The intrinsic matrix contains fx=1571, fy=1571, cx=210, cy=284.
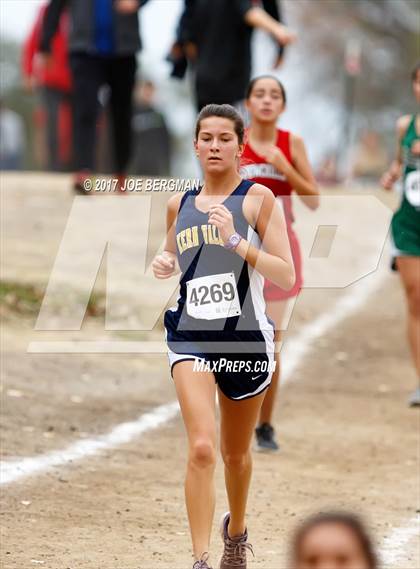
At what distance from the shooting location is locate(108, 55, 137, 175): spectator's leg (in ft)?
47.5

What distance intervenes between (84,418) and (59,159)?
11.4m

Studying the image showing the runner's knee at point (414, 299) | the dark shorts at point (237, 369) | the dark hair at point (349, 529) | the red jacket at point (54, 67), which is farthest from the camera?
the red jacket at point (54, 67)

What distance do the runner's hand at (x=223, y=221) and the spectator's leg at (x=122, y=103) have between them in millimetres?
8488

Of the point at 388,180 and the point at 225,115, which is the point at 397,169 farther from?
the point at 225,115

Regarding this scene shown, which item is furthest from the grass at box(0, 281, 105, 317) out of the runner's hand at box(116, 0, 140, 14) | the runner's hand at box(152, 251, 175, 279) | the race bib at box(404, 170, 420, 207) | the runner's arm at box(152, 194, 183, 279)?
the runner's hand at box(152, 251, 175, 279)

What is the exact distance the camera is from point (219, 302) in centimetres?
620

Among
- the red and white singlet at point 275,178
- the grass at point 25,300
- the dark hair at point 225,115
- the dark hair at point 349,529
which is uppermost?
the dark hair at point 349,529

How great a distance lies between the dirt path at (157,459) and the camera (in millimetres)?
6996

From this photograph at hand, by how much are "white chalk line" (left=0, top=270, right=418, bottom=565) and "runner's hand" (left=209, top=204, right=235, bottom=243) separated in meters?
1.66

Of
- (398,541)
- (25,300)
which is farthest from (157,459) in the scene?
(25,300)

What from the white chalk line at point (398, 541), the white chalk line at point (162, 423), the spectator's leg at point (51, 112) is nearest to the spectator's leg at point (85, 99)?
the white chalk line at point (162, 423)

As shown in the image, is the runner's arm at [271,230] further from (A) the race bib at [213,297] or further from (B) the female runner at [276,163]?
(B) the female runner at [276,163]

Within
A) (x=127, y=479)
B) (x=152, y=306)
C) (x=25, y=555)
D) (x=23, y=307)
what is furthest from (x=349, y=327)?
(x=25, y=555)

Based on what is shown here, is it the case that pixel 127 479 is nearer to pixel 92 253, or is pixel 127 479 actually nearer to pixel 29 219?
pixel 92 253
